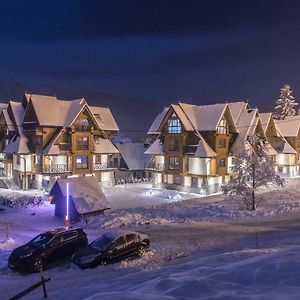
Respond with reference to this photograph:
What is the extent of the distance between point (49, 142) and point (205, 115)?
72.2ft

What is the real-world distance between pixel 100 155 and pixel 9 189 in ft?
45.1

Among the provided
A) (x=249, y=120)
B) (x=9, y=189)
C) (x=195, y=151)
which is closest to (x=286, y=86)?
(x=249, y=120)

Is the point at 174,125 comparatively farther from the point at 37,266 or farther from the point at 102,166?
the point at 37,266

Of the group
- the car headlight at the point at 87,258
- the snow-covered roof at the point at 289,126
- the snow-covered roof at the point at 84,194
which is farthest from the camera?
the snow-covered roof at the point at 289,126

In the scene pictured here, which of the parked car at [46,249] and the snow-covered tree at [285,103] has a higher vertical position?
the snow-covered tree at [285,103]

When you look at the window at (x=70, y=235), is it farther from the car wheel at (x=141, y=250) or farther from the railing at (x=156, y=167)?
the railing at (x=156, y=167)

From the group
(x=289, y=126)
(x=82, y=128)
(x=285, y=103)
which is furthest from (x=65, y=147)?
(x=285, y=103)

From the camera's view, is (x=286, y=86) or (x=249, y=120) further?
(x=286, y=86)

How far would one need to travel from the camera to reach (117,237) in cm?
2147

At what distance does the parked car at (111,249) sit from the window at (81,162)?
32.2m

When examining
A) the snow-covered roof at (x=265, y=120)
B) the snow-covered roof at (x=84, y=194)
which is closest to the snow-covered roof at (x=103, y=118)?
the snow-covered roof at (x=84, y=194)

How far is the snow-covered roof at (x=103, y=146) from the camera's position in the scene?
184 ft

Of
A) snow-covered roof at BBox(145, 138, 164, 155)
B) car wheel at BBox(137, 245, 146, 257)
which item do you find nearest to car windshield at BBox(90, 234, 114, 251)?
car wheel at BBox(137, 245, 146, 257)

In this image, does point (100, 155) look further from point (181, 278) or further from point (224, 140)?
point (181, 278)
